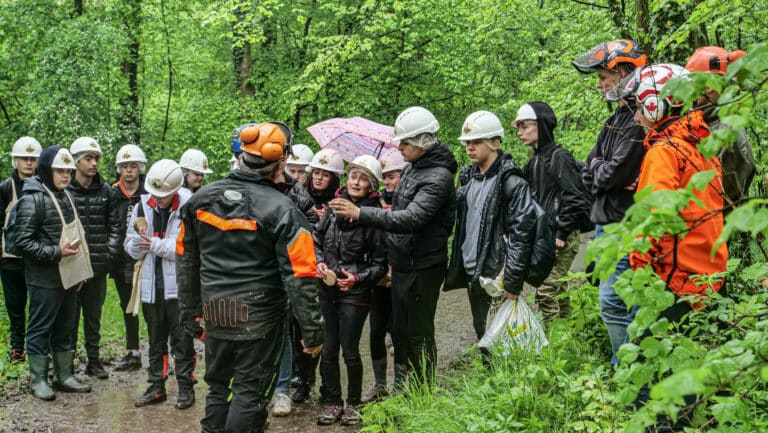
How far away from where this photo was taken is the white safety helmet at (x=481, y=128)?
5.54 meters

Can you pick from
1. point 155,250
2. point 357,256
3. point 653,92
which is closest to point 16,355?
point 155,250

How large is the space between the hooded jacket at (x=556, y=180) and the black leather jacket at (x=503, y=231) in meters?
1.00

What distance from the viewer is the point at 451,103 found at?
708 inches

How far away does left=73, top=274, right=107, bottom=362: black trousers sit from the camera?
787 cm

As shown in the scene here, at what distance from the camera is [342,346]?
5.99 metres

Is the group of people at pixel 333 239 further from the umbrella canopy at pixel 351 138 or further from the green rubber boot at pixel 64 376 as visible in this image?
the umbrella canopy at pixel 351 138

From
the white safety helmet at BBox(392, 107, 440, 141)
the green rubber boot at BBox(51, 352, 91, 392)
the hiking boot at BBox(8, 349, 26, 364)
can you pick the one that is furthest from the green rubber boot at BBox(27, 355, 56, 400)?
the white safety helmet at BBox(392, 107, 440, 141)

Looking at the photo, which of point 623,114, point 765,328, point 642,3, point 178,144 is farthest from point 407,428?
point 178,144

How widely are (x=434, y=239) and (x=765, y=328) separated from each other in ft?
11.5

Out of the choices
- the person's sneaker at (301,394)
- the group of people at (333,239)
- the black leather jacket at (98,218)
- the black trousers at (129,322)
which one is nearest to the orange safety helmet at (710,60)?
the group of people at (333,239)

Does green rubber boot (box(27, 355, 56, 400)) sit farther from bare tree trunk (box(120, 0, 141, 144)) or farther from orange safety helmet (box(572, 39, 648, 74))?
bare tree trunk (box(120, 0, 141, 144))

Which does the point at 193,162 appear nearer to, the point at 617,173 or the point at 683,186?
the point at 617,173

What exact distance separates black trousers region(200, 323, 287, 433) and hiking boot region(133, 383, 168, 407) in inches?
95.0

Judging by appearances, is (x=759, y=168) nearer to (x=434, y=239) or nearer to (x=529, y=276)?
(x=529, y=276)
